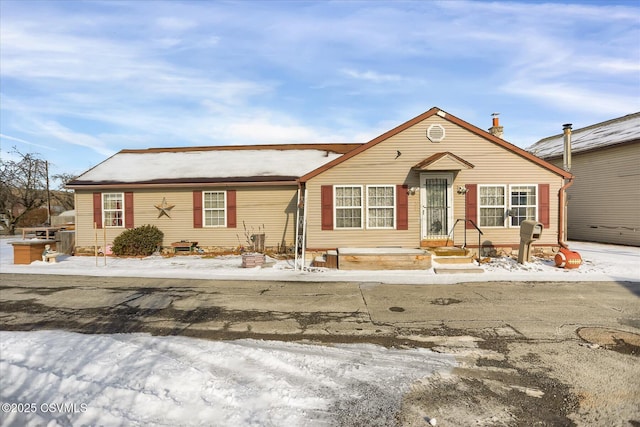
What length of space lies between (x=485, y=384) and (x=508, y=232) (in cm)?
1041

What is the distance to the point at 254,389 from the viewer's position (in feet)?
11.7

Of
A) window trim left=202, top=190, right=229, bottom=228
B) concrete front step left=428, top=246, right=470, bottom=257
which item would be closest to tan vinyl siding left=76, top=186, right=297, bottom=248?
window trim left=202, top=190, right=229, bottom=228

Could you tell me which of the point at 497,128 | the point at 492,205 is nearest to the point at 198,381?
the point at 492,205

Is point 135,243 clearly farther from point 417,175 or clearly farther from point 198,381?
point 198,381

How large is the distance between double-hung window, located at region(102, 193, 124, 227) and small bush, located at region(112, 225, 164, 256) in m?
1.10

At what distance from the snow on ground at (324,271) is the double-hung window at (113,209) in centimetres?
207

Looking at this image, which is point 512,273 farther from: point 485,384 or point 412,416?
point 412,416

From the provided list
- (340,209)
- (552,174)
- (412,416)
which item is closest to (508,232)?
(552,174)

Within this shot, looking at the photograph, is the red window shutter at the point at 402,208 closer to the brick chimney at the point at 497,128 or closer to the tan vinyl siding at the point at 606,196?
the brick chimney at the point at 497,128

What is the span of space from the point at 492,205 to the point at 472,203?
2.60 feet

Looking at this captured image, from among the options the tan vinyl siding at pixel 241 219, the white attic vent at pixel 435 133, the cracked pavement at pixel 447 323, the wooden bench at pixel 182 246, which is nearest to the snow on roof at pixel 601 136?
the white attic vent at pixel 435 133

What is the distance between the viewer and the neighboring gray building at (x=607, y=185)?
50.7 ft

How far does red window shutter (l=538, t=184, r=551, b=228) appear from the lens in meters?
12.8

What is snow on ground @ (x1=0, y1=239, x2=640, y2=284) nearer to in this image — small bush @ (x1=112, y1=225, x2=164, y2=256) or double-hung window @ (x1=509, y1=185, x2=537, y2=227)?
small bush @ (x1=112, y1=225, x2=164, y2=256)
